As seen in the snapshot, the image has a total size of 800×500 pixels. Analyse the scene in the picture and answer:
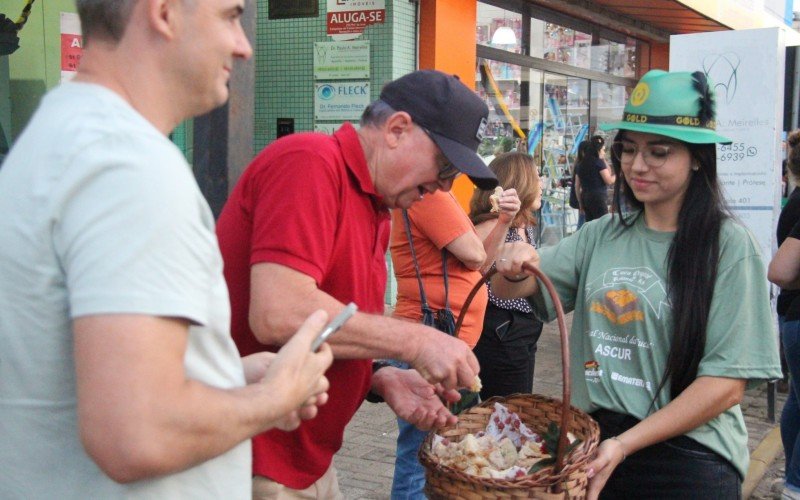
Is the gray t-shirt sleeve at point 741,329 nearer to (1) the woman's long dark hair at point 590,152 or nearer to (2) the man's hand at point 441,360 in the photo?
(2) the man's hand at point 441,360

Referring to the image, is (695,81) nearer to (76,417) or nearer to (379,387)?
(379,387)

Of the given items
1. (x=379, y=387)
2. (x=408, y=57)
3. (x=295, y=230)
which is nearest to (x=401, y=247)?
(x=379, y=387)

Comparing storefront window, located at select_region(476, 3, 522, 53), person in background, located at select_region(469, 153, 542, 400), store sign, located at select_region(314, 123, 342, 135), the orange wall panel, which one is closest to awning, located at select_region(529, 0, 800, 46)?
storefront window, located at select_region(476, 3, 522, 53)

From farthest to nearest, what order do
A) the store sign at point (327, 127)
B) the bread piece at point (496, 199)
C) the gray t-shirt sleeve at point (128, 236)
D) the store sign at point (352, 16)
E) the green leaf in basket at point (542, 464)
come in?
1. the store sign at point (327, 127)
2. the store sign at point (352, 16)
3. the bread piece at point (496, 199)
4. the green leaf in basket at point (542, 464)
5. the gray t-shirt sleeve at point (128, 236)

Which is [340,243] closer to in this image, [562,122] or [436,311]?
[436,311]

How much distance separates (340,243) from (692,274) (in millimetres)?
990

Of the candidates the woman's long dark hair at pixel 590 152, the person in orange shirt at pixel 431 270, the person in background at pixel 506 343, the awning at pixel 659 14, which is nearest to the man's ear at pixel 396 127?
the person in orange shirt at pixel 431 270

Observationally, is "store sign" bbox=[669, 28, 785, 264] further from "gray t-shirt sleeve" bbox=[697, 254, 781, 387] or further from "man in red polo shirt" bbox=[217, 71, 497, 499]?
"man in red polo shirt" bbox=[217, 71, 497, 499]

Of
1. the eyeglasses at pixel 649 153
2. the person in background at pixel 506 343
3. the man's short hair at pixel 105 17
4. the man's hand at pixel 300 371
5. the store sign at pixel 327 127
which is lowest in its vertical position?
the person in background at pixel 506 343

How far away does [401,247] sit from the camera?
12.6 feet

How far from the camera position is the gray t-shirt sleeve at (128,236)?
1059 millimetres

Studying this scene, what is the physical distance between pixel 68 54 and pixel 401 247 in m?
3.80

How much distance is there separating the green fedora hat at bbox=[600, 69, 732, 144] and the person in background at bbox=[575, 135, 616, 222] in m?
7.68

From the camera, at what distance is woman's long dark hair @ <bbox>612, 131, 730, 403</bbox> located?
7.43 ft
